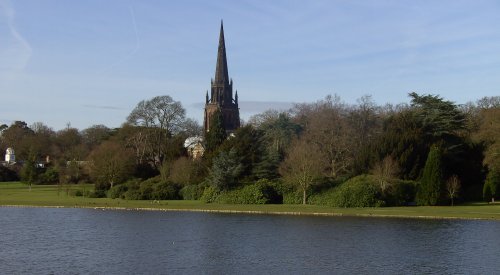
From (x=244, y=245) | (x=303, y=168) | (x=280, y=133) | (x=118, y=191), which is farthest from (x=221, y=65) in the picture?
(x=244, y=245)

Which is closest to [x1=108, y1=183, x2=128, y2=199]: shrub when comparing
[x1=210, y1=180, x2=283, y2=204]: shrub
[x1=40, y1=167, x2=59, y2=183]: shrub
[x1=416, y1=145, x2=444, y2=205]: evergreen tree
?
[x1=210, y1=180, x2=283, y2=204]: shrub

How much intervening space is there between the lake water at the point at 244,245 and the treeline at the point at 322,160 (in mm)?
12245

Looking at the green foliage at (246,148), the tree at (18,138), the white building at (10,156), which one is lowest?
the green foliage at (246,148)

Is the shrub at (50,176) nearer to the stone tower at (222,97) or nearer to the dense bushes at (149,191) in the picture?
the dense bushes at (149,191)

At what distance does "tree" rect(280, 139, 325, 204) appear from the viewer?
5641 centimetres

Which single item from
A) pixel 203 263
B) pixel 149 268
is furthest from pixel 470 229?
pixel 149 268

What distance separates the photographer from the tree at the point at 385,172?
54.2 m

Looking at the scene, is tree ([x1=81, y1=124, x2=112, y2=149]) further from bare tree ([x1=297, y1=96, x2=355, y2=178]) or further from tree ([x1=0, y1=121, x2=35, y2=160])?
bare tree ([x1=297, y1=96, x2=355, y2=178])

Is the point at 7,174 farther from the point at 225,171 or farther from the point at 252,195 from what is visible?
the point at 252,195

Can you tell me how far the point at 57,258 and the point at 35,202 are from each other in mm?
34370

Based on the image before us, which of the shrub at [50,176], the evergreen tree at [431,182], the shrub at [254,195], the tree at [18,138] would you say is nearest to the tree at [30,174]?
the shrub at [50,176]

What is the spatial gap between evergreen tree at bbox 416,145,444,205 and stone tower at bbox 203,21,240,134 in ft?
208

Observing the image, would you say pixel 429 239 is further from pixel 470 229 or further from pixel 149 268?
pixel 149 268

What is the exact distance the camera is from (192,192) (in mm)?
64625
